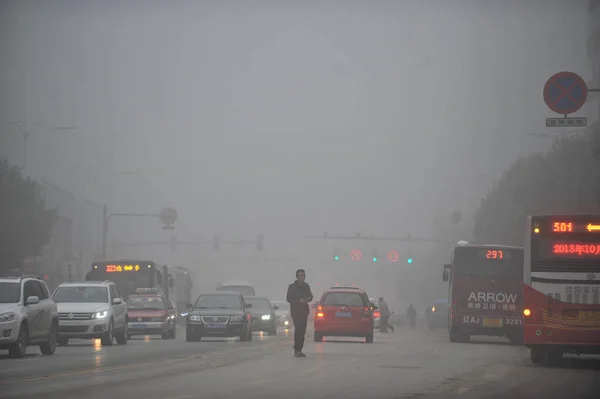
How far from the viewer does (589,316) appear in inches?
907

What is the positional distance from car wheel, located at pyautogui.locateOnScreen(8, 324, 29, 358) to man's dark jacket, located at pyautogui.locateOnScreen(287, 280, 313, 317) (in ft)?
19.4

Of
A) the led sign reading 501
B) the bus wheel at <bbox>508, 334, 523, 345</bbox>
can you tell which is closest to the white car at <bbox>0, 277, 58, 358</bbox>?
the led sign reading 501

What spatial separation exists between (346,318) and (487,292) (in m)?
5.06

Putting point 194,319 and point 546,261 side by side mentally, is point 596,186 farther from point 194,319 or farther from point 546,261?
point 546,261

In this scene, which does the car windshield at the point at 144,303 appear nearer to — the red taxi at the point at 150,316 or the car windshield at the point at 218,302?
the red taxi at the point at 150,316

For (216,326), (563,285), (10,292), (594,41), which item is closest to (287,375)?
(563,285)

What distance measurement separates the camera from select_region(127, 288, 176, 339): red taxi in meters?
42.3

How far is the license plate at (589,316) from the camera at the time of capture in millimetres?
23016

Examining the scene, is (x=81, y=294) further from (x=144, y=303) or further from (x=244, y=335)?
(x=144, y=303)

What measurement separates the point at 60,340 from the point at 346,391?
1944cm

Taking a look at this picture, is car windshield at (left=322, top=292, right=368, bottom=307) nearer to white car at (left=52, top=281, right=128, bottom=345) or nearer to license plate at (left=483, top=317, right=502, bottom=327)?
license plate at (left=483, top=317, right=502, bottom=327)

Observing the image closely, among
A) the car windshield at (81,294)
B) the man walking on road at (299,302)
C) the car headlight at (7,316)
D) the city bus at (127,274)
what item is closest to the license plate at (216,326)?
the car windshield at (81,294)

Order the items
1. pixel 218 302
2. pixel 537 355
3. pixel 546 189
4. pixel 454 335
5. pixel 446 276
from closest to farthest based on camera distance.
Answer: pixel 537 355 < pixel 218 302 < pixel 446 276 < pixel 454 335 < pixel 546 189

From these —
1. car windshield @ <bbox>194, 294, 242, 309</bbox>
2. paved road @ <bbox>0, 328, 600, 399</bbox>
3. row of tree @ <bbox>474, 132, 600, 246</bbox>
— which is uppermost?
row of tree @ <bbox>474, 132, 600, 246</bbox>
